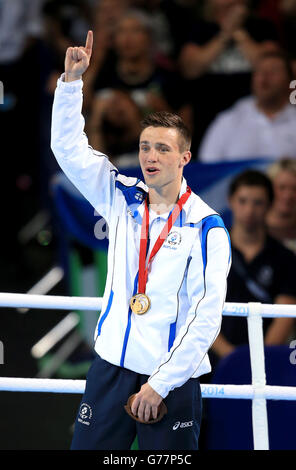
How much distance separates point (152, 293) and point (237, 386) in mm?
802

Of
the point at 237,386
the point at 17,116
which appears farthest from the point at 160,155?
the point at 17,116

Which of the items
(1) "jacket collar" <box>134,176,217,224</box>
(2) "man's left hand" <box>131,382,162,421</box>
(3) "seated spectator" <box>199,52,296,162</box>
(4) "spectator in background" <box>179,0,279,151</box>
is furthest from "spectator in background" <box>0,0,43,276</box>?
(2) "man's left hand" <box>131,382,162,421</box>

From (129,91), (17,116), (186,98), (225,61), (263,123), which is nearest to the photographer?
(263,123)

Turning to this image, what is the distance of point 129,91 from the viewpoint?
6066 mm

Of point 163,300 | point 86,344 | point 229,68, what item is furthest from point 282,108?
point 163,300

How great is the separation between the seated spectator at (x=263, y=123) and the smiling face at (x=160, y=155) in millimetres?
3060

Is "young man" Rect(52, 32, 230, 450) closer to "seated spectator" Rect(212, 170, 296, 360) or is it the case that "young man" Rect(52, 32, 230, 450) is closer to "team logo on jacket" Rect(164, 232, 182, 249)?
"team logo on jacket" Rect(164, 232, 182, 249)

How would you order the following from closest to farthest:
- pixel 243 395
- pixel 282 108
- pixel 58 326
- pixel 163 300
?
pixel 163 300 < pixel 243 395 < pixel 282 108 < pixel 58 326

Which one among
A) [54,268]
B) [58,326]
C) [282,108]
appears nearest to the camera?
[282,108]

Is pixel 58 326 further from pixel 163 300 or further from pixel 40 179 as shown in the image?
pixel 163 300

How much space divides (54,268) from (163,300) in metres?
4.15

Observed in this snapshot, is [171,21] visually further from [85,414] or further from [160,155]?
[85,414]

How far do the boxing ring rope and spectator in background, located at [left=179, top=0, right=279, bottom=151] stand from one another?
312 centimetres
